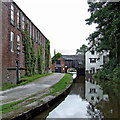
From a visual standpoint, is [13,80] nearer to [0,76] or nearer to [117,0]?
[0,76]

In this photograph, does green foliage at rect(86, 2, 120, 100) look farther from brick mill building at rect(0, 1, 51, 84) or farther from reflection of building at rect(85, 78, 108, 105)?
brick mill building at rect(0, 1, 51, 84)

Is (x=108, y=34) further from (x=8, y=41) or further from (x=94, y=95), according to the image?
(x=8, y=41)

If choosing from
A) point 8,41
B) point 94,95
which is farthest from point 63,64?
point 94,95

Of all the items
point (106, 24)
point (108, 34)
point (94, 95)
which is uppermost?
point (106, 24)

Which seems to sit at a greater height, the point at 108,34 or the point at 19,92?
the point at 108,34

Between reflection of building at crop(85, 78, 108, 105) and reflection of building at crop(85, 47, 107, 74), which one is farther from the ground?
reflection of building at crop(85, 47, 107, 74)

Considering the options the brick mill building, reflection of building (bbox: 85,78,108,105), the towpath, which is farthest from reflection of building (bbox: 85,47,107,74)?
the towpath

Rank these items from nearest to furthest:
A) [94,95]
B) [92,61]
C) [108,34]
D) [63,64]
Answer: [94,95], [108,34], [92,61], [63,64]

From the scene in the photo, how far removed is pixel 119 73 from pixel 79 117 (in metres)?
12.1

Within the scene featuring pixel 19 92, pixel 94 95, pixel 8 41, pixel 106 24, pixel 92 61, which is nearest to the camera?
pixel 19 92

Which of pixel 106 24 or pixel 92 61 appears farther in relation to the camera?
pixel 92 61

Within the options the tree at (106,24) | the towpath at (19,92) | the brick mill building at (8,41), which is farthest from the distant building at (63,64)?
the towpath at (19,92)

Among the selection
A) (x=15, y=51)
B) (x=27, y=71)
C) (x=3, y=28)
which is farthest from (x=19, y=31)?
(x=27, y=71)

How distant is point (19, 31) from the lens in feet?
42.7
